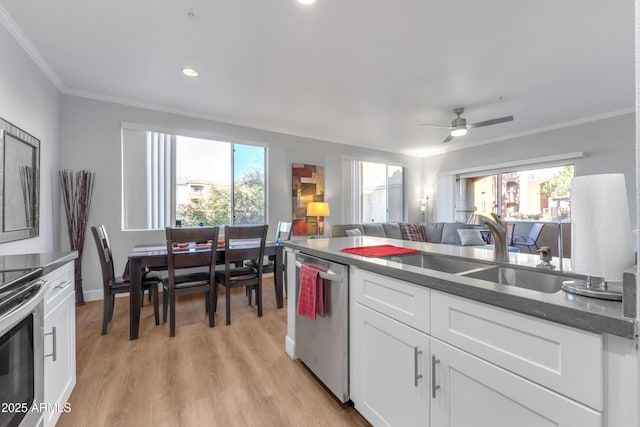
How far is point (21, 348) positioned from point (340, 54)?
2.84m

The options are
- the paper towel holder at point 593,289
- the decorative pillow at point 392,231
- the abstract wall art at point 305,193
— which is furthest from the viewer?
the decorative pillow at point 392,231

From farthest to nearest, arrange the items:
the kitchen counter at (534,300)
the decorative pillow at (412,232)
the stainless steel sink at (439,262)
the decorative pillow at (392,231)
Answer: the decorative pillow at (412,232) → the decorative pillow at (392,231) → the stainless steel sink at (439,262) → the kitchen counter at (534,300)

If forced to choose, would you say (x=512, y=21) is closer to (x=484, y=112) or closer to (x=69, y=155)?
(x=484, y=112)

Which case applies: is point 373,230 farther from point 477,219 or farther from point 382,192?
point 477,219

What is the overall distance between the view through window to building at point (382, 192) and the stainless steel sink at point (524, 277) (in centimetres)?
472

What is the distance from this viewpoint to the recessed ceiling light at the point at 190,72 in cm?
284

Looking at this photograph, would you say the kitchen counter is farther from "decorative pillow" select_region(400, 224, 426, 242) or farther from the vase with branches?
"decorative pillow" select_region(400, 224, 426, 242)

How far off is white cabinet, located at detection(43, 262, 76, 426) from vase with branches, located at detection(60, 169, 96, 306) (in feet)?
7.00

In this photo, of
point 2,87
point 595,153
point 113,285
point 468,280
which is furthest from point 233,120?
point 595,153

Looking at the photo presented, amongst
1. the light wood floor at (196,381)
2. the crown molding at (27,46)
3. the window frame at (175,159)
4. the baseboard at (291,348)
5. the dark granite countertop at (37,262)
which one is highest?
the crown molding at (27,46)

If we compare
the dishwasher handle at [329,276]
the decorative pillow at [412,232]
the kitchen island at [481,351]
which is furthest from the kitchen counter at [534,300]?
the decorative pillow at [412,232]

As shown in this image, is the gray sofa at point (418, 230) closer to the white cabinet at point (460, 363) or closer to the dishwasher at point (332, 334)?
the dishwasher at point (332, 334)

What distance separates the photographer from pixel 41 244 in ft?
9.18

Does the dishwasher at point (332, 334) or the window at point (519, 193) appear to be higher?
the window at point (519, 193)
